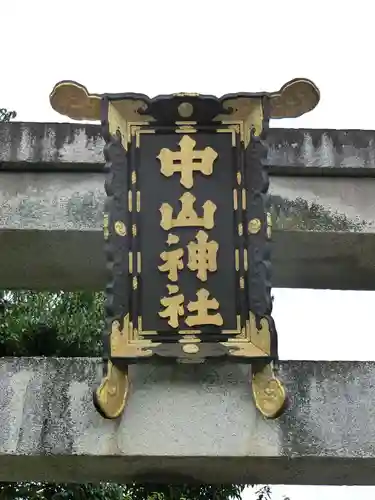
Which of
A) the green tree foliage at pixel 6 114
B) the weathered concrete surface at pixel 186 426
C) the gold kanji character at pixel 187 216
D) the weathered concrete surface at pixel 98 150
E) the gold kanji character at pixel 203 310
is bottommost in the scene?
the weathered concrete surface at pixel 186 426

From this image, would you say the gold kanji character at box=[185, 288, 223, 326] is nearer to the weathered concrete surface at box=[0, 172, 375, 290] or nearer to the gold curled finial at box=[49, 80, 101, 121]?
the weathered concrete surface at box=[0, 172, 375, 290]

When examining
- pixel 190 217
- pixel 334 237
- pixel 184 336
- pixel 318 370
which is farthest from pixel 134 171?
pixel 318 370

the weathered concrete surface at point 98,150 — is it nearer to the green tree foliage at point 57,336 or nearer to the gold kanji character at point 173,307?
the gold kanji character at point 173,307

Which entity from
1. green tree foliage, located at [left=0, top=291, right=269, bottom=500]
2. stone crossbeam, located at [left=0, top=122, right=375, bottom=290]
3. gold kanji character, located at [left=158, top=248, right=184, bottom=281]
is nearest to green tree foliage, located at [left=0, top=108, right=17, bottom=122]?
green tree foliage, located at [left=0, top=291, right=269, bottom=500]

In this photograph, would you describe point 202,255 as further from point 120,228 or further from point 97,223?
point 97,223

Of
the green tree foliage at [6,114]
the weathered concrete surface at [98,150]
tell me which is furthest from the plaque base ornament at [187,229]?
the green tree foliage at [6,114]

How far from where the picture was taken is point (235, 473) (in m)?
3.17

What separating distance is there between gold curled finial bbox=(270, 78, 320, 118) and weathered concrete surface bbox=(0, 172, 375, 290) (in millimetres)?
352

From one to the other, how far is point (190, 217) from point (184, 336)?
0.50 meters

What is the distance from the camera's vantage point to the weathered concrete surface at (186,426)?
9.73ft

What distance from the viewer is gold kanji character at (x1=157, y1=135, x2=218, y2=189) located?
3158mm

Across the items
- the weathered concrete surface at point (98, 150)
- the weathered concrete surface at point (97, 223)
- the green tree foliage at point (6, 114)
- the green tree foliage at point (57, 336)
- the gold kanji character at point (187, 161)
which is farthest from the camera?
the green tree foliage at point (6, 114)

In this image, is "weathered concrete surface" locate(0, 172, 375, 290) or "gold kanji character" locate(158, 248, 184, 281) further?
"weathered concrete surface" locate(0, 172, 375, 290)

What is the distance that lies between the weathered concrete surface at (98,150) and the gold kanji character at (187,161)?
14.8 inches
